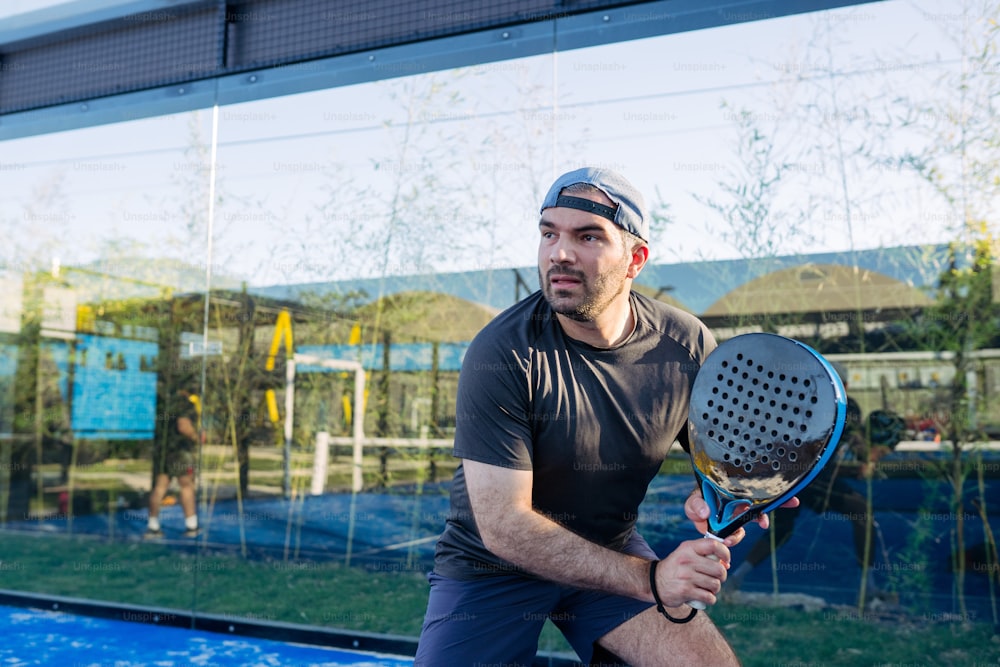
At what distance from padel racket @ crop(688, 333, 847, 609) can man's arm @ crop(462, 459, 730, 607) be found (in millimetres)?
57

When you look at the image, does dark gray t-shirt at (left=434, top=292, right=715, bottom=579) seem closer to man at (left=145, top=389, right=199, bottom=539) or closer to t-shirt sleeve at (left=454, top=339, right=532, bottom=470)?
t-shirt sleeve at (left=454, top=339, right=532, bottom=470)

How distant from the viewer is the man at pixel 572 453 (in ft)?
6.11

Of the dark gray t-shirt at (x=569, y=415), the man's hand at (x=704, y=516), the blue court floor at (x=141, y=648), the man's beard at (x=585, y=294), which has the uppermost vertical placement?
the man's beard at (x=585, y=294)

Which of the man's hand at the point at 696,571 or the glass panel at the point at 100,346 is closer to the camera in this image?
the man's hand at the point at 696,571

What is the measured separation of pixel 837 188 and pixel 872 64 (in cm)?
51

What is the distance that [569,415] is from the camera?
2004 millimetres

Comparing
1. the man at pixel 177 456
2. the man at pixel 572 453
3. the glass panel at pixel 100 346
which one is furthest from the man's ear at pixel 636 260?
the man at pixel 177 456

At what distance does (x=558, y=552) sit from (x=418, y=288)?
8.12ft

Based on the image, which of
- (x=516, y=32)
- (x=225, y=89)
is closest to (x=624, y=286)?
(x=516, y=32)

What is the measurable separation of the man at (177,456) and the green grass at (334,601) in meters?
0.23

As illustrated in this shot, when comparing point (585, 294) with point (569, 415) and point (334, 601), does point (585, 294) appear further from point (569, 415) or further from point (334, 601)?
point (334, 601)

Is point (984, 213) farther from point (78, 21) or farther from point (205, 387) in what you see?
point (78, 21)

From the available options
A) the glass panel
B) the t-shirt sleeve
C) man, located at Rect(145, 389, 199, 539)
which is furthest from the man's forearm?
man, located at Rect(145, 389, 199, 539)

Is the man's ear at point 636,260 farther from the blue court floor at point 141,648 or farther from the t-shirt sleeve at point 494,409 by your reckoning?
the blue court floor at point 141,648
